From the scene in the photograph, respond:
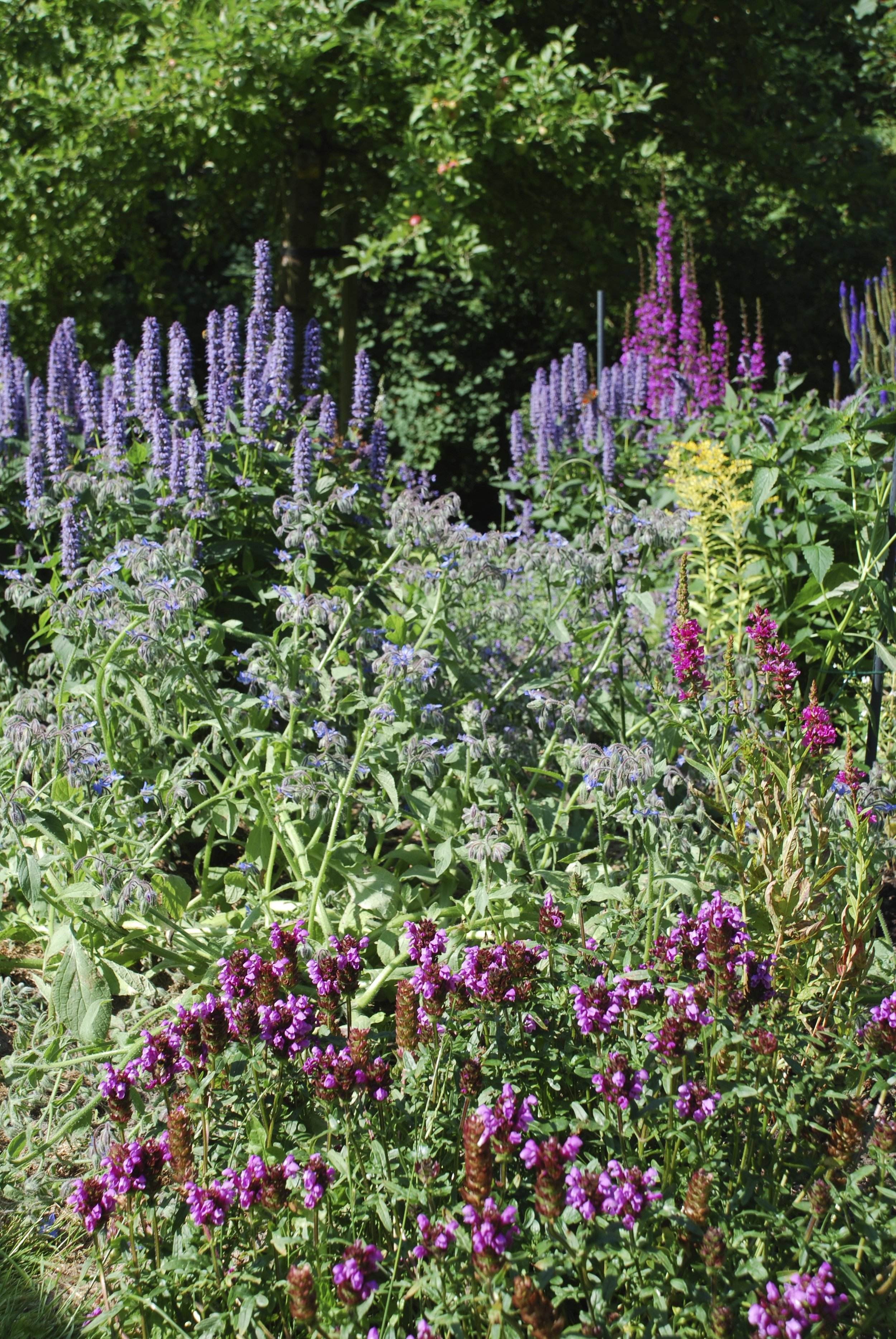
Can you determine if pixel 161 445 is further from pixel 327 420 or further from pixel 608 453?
pixel 608 453

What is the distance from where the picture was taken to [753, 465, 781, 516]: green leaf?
144 inches

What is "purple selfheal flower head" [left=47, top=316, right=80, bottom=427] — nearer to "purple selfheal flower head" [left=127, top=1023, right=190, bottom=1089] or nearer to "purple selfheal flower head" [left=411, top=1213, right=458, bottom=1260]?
"purple selfheal flower head" [left=127, top=1023, right=190, bottom=1089]

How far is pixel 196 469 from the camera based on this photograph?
339 cm

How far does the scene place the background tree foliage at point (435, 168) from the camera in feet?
22.9

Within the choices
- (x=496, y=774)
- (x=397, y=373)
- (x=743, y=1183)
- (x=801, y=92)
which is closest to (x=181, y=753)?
(x=496, y=774)

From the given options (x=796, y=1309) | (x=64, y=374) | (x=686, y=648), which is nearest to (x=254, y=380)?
(x=64, y=374)

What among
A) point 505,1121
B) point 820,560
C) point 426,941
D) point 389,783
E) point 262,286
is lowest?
point 505,1121

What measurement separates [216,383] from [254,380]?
0.57ft

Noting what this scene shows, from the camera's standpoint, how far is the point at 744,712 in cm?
267

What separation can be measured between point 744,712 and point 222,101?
20.4ft

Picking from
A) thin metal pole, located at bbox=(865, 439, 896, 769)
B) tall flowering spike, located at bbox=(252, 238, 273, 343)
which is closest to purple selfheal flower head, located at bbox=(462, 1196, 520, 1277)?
thin metal pole, located at bbox=(865, 439, 896, 769)

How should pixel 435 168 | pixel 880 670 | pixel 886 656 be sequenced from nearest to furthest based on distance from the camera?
pixel 886 656 → pixel 880 670 → pixel 435 168

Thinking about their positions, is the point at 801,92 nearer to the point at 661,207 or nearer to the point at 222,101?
the point at 661,207

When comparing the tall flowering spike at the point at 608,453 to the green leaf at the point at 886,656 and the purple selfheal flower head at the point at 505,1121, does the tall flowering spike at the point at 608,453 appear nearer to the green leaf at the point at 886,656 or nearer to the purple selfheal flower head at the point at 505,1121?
the green leaf at the point at 886,656
